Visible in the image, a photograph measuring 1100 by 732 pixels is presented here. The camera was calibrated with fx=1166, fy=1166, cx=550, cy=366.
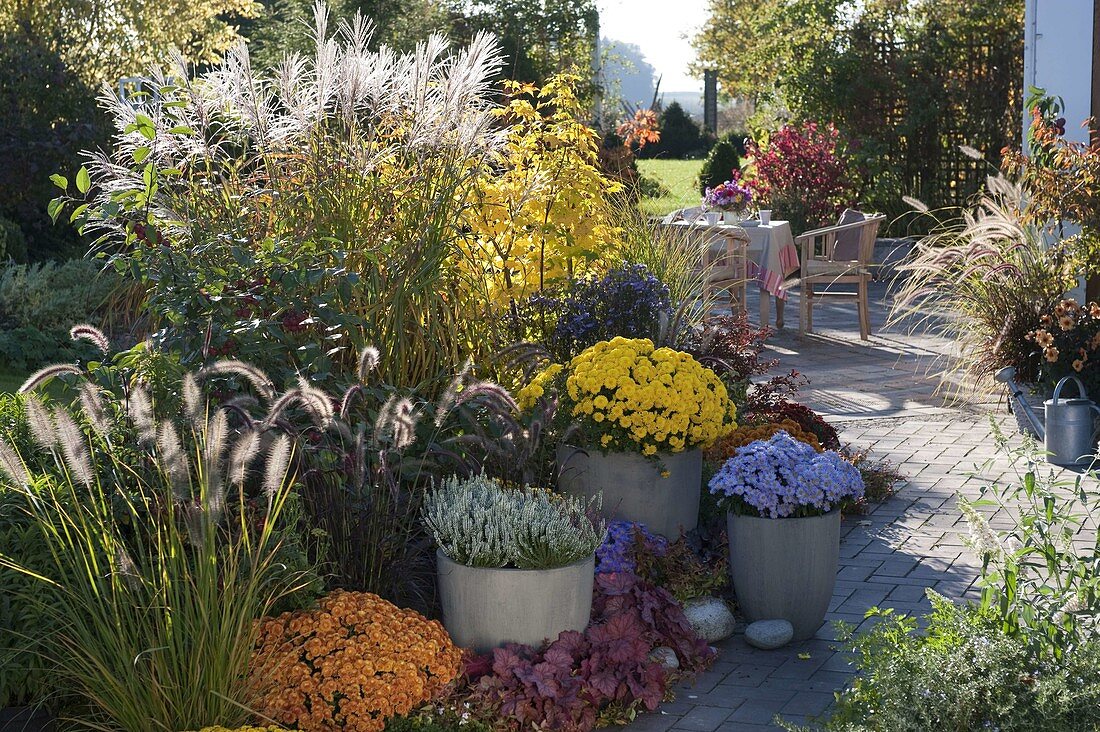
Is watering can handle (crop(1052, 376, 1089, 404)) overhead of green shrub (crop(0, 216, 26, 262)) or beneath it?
beneath

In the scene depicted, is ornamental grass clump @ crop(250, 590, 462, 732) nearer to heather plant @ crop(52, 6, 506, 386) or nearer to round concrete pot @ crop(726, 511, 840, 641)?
heather plant @ crop(52, 6, 506, 386)

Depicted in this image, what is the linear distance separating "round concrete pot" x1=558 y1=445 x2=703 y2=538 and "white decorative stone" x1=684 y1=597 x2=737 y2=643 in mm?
409

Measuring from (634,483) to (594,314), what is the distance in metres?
1.32

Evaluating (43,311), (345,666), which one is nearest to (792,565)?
(345,666)

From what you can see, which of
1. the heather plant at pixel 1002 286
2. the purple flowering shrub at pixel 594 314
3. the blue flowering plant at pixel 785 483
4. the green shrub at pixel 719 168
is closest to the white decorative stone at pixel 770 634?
the blue flowering plant at pixel 785 483

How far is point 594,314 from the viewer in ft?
17.5

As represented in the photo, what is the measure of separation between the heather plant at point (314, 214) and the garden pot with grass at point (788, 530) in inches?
50.4

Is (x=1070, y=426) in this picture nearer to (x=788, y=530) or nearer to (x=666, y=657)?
(x=788, y=530)

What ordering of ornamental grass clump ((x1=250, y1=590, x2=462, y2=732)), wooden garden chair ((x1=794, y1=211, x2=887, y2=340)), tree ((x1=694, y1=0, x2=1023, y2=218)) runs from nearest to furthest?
ornamental grass clump ((x1=250, y1=590, x2=462, y2=732)) < wooden garden chair ((x1=794, y1=211, x2=887, y2=340)) < tree ((x1=694, y1=0, x2=1023, y2=218))

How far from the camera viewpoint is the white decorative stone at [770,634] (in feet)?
12.5

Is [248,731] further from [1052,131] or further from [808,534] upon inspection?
[1052,131]

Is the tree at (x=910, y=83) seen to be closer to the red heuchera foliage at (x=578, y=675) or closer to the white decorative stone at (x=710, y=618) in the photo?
the white decorative stone at (x=710, y=618)

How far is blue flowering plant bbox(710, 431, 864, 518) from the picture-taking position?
3859mm

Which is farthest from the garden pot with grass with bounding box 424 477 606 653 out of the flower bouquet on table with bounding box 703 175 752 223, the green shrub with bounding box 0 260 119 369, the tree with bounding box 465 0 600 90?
the tree with bounding box 465 0 600 90
